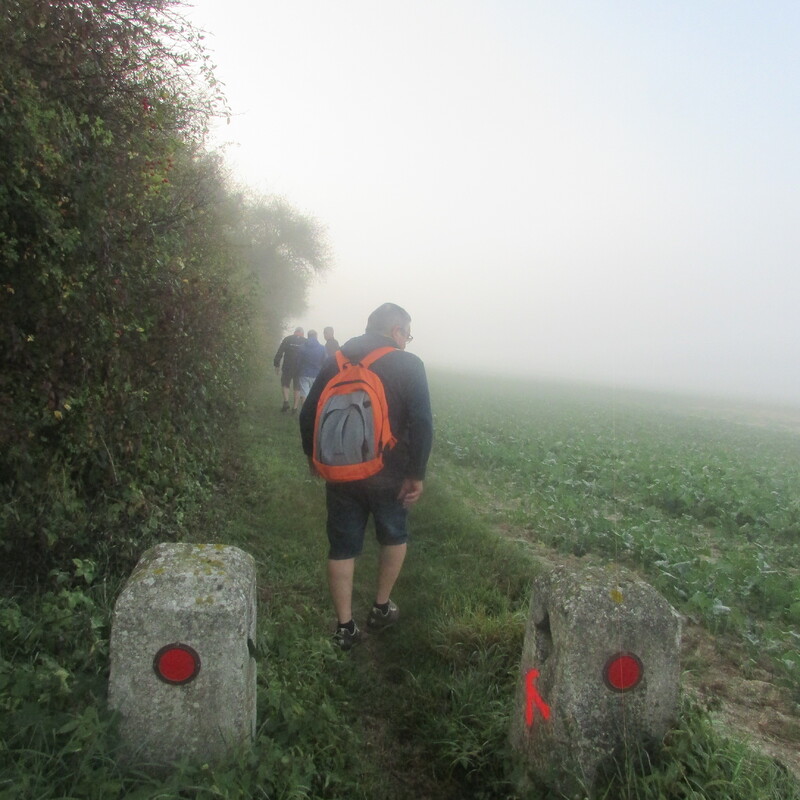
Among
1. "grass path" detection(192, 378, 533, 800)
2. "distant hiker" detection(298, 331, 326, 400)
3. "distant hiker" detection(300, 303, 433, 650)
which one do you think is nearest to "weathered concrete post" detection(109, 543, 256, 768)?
"grass path" detection(192, 378, 533, 800)

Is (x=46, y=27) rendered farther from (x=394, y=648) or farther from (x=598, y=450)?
(x=598, y=450)

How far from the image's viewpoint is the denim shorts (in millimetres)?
3582

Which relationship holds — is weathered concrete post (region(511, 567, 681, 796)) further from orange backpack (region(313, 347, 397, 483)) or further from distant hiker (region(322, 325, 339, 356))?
distant hiker (region(322, 325, 339, 356))

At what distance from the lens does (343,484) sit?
3570 mm

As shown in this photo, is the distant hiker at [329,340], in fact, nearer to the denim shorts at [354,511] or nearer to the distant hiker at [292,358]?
the distant hiker at [292,358]

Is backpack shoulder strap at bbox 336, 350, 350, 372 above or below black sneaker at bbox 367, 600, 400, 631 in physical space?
above

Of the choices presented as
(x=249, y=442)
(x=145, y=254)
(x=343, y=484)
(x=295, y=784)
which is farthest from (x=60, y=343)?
(x=249, y=442)

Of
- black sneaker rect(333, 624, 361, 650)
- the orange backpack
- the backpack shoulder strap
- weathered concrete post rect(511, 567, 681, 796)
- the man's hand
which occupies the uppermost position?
the backpack shoulder strap

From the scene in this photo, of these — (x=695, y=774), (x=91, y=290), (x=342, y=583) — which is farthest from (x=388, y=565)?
(x=91, y=290)

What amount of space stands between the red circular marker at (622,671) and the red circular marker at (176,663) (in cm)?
158

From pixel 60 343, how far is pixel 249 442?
5.88 metres

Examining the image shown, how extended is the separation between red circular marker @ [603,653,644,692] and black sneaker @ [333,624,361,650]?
6.32 ft

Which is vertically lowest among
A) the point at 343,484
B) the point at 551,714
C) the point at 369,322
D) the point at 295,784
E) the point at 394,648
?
the point at 394,648

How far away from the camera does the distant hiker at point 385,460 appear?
351 centimetres
